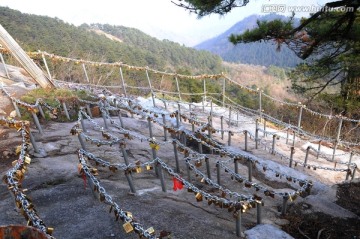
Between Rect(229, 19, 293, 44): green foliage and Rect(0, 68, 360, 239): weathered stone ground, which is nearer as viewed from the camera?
Rect(0, 68, 360, 239): weathered stone ground

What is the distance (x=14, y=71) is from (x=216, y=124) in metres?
8.58

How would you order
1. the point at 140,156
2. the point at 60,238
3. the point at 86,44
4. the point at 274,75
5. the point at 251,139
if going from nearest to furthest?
the point at 60,238 → the point at 140,156 → the point at 251,139 → the point at 86,44 → the point at 274,75

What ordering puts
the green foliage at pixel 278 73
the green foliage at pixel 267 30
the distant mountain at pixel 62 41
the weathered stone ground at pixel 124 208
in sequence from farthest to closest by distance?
the green foliage at pixel 278 73 < the distant mountain at pixel 62 41 < the green foliage at pixel 267 30 < the weathered stone ground at pixel 124 208

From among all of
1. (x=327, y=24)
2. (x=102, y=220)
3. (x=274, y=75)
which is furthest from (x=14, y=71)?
(x=274, y=75)

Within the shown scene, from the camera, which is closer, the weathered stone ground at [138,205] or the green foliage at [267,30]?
the weathered stone ground at [138,205]

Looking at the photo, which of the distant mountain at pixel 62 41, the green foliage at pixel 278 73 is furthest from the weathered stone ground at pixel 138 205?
the green foliage at pixel 278 73

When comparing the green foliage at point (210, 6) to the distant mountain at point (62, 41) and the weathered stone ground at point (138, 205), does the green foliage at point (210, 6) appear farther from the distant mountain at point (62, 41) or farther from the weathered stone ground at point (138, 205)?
the distant mountain at point (62, 41)

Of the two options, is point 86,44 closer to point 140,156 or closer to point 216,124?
point 216,124

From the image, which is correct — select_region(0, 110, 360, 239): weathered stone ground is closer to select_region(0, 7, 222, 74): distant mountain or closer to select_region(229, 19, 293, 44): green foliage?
select_region(229, 19, 293, 44): green foliage

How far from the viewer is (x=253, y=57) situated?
438ft

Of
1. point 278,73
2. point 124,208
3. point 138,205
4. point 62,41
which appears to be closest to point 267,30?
point 138,205

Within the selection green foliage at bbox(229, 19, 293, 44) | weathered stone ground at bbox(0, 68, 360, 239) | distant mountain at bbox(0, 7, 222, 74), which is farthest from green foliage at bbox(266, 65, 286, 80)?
weathered stone ground at bbox(0, 68, 360, 239)

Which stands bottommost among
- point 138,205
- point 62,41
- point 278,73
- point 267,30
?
point 278,73

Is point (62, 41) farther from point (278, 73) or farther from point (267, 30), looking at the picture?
point (278, 73)
